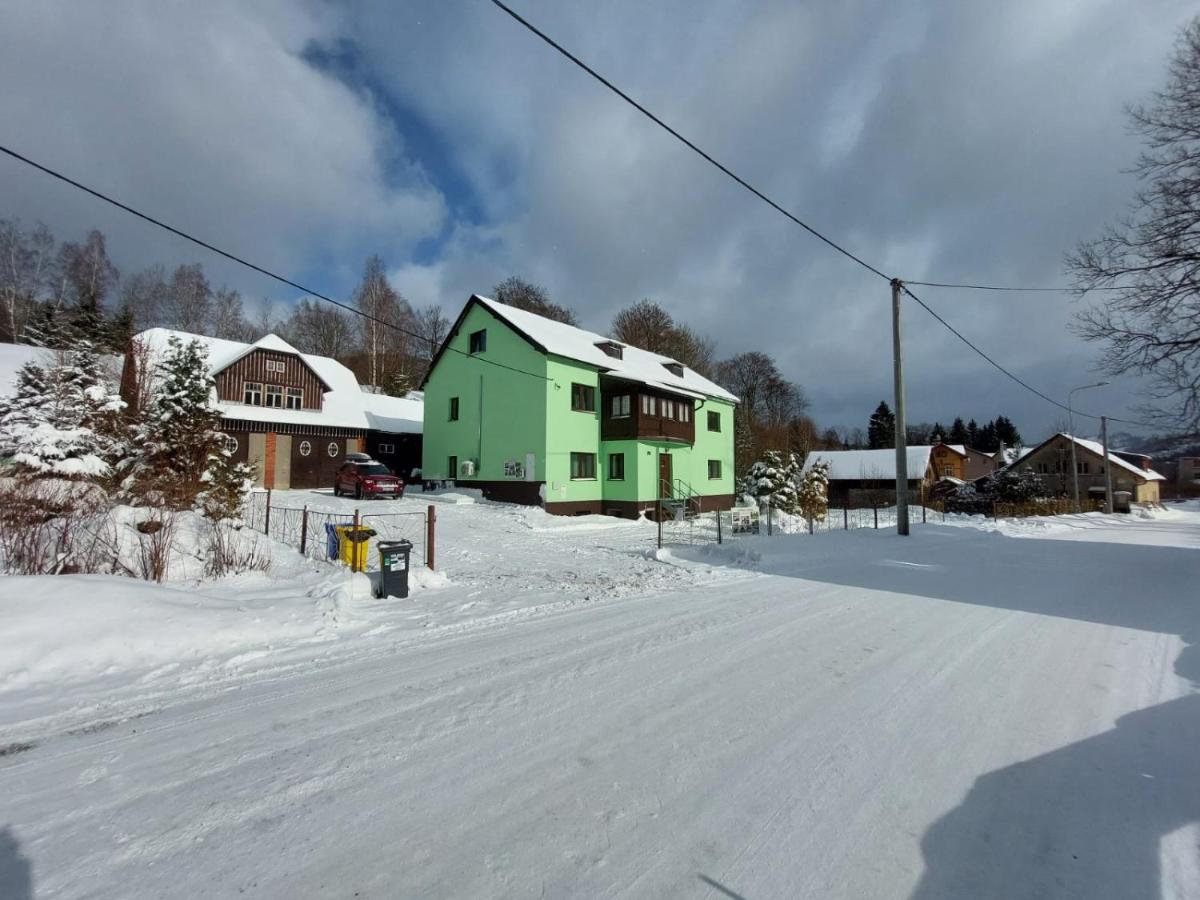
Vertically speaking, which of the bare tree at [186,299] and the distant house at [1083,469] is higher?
the bare tree at [186,299]

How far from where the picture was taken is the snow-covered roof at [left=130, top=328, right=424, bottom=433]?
27.3 meters

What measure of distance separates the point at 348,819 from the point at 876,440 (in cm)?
8490

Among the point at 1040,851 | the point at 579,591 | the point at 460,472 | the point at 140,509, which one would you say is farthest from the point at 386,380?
the point at 1040,851

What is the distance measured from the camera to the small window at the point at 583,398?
25094mm

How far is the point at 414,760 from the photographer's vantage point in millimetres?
3602

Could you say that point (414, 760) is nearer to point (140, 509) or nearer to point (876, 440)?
point (140, 509)

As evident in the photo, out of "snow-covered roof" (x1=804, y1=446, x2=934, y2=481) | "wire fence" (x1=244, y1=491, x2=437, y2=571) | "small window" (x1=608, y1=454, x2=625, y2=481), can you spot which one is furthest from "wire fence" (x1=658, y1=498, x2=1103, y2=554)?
"snow-covered roof" (x1=804, y1=446, x2=934, y2=481)

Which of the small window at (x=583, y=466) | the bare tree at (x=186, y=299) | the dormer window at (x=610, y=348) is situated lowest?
the small window at (x=583, y=466)

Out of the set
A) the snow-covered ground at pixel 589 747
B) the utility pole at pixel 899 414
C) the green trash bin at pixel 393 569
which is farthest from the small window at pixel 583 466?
the snow-covered ground at pixel 589 747

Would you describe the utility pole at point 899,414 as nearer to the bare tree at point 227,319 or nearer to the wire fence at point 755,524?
the wire fence at point 755,524

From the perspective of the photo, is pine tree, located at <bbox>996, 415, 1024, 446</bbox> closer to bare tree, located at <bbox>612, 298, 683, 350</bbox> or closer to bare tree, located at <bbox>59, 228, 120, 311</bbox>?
bare tree, located at <bbox>612, 298, 683, 350</bbox>

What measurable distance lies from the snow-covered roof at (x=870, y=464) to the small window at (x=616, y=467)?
3072cm

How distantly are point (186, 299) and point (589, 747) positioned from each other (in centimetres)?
4784

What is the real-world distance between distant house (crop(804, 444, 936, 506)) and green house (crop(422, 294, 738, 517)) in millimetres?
29179
